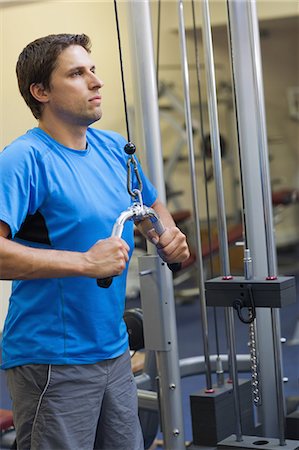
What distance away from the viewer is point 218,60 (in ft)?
26.8

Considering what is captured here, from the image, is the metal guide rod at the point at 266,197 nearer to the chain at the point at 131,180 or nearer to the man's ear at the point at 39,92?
the chain at the point at 131,180

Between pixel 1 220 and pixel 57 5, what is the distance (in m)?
3.68

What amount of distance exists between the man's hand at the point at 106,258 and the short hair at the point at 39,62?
0.41 m

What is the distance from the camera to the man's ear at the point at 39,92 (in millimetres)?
1797

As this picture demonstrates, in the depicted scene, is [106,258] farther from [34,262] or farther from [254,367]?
[254,367]

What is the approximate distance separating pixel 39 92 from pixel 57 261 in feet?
1.47

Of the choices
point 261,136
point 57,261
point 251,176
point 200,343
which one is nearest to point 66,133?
point 57,261

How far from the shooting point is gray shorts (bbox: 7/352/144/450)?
169cm

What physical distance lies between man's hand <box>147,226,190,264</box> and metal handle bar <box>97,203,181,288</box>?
2cm

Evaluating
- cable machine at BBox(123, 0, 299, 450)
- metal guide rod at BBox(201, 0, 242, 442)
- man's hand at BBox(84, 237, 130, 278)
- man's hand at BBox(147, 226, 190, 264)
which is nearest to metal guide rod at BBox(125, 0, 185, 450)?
cable machine at BBox(123, 0, 299, 450)

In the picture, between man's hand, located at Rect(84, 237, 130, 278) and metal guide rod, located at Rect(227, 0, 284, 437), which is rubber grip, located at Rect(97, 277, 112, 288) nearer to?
man's hand, located at Rect(84, 237, 130, 278)

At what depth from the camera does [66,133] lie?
1.78 m

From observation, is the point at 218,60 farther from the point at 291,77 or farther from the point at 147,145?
the point at 147,145

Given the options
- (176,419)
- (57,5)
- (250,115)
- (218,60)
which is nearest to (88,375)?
(176,419)
